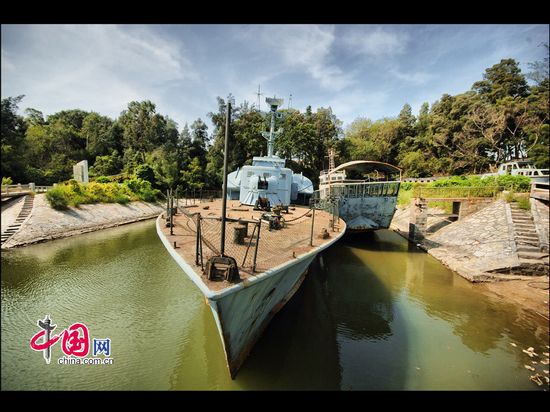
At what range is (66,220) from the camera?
1709 cm

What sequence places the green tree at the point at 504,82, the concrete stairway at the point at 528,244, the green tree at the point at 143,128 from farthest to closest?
the green tree at the point at 143,128
the green tree at the point at 504,82
the concrete stairway at the point at 528,244

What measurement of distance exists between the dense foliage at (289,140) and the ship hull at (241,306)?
803 inches

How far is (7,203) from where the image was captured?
15102 millimetres

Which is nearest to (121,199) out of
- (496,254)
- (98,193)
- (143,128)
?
(98,193)

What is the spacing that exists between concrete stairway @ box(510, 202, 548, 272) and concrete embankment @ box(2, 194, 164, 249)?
23850 millimetres

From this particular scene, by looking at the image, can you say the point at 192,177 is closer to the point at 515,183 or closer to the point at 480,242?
the point at 480,242

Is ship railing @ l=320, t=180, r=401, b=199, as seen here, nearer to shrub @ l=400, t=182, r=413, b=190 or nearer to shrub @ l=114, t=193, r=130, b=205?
shrub @ l=400, t=182, r=413, b=190

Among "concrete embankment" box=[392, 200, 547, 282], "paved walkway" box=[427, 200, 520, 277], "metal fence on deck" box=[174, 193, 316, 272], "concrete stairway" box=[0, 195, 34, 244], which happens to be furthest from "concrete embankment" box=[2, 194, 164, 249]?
"paved walkway" box=[427, 200, 520, 277]

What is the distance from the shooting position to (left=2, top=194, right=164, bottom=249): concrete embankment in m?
14.2

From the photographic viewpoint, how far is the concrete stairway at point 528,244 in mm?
10570

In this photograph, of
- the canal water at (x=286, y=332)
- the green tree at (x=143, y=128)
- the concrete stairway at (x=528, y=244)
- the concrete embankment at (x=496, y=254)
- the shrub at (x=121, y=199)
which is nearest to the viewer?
the canal water at (x=286, y=332)

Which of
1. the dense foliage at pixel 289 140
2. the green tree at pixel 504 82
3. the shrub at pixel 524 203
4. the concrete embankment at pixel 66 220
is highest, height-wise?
the green tree at pixel 504 82

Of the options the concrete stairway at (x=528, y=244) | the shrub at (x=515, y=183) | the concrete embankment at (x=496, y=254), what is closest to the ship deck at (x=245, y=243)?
the concrete embankment at (x=496, y=254)

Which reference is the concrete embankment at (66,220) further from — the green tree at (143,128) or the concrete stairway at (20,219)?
the green tree at (143,128)
